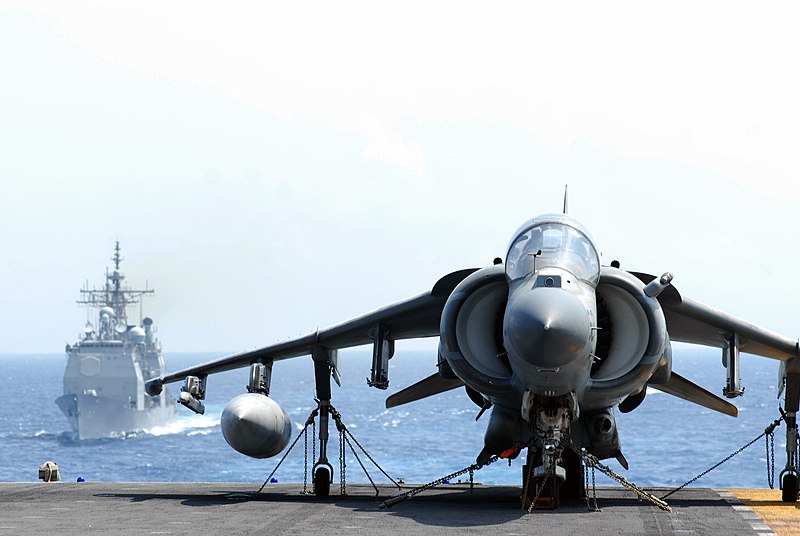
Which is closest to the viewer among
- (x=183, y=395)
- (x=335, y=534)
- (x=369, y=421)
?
(x=335, y=534)

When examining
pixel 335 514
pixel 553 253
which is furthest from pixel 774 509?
pixel 335 514

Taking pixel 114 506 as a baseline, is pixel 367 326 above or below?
above

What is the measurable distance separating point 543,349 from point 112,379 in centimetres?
9396

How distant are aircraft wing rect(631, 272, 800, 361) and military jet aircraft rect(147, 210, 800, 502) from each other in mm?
24

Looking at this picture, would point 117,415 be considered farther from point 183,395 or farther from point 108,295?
point 183,395

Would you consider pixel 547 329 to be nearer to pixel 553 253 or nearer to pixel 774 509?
pixel 553 253

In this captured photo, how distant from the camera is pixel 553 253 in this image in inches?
563

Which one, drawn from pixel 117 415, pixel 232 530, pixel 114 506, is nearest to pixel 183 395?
pixel 114 506

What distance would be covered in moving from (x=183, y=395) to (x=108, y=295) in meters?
91.8

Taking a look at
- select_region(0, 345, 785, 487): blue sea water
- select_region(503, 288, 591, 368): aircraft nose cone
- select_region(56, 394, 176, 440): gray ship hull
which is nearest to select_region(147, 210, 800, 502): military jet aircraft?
select_region(503, 288, 591, 368): aircraft nose cone

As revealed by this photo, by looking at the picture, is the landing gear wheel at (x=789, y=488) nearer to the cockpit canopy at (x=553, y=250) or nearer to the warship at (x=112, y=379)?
the cockpit canopy at (x=553, y=250)

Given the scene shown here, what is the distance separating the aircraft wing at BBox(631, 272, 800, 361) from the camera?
16469 millimetres

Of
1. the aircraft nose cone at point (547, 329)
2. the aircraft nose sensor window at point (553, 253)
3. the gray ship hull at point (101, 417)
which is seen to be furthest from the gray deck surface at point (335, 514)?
the gray ship hull at point (101, 417)

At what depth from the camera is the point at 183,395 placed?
1808cm
